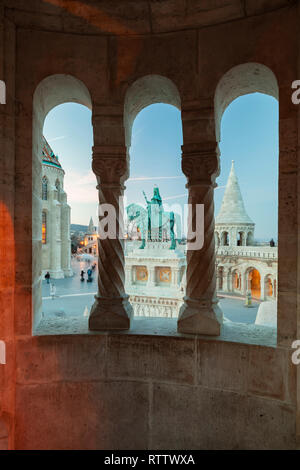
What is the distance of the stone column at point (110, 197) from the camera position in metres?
2.34

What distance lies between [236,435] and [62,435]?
56.5 inches

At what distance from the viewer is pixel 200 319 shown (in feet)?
7.40

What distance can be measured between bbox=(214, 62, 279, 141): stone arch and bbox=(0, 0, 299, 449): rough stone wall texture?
7 centimetres

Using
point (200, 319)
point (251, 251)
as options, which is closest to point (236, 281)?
point (251, 251)

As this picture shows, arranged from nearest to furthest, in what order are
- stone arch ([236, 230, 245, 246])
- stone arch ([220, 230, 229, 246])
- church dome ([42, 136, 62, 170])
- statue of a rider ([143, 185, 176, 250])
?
statue of a rider ([143, 185, 176, 250]) → stone arch ([236, 230, 245, 246]) → stone arch ([220, 230, 229, 246]) → church dome ([42, 136, 62, 170])

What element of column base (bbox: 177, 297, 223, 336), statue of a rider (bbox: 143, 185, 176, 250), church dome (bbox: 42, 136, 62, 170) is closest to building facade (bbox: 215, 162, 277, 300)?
statue of a rider (bbox: 143, 185, 176, 250)

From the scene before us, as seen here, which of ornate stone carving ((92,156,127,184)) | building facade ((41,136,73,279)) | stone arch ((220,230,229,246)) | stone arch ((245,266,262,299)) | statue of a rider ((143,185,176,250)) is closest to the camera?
ornate stone carving ((92,156,127,184))

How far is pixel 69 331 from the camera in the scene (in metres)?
2.36

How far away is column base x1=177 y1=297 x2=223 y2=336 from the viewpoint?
88.2 inches

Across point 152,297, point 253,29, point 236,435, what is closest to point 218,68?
point 253,29

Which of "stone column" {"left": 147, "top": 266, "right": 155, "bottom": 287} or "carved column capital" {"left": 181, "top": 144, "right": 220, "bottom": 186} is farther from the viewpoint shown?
"stone column" {"left": 147, "top": 266, "right": 155, "bottom": 287}

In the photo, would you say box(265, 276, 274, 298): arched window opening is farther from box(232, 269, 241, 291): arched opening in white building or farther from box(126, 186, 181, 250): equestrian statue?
box(126, 186, 181, 250): equestrian statue

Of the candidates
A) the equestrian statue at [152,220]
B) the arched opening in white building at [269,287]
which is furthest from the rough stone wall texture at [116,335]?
the arched opening in white building at [269,287]
